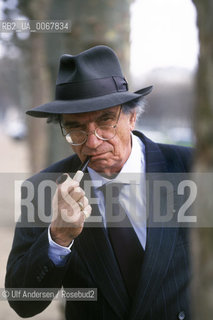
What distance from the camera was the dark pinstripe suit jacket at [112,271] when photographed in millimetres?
2021

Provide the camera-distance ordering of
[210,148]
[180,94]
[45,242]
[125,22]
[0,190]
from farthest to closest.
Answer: [180,94]
[0,190]
[125,22]
[45,242]
[210,148]

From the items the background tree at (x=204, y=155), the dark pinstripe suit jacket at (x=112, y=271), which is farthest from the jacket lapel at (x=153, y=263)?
the background tree at (x=204, y=155)

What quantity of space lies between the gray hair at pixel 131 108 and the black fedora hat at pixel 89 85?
5 centimetres

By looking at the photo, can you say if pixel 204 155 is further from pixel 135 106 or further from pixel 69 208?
pixel 135 106

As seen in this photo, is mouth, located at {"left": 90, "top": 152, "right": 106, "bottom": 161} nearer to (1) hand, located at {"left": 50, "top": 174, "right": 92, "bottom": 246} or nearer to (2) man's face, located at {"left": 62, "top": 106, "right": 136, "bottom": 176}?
(2) man's face, located at {"left": 62, "top": 106, "right": 136, "bottom": 176}

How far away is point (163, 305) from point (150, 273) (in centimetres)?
17

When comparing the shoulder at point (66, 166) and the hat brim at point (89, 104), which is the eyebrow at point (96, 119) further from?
the shoulder at point (66, 166)

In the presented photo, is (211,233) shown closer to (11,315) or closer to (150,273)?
(150,273)

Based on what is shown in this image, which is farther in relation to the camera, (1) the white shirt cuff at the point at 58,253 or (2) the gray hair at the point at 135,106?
(2) the gray hair at the point at 135,106

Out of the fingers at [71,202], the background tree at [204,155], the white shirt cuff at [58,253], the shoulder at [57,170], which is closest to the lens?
the background tree at [204,155]

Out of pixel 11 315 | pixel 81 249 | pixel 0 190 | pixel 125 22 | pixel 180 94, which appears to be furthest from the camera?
pixel 180 94

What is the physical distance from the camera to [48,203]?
7.02ft

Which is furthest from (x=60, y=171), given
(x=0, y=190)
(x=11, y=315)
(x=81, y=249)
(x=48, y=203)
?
(x=0, y=190)

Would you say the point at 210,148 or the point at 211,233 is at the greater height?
the point at 210,148
